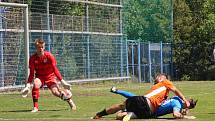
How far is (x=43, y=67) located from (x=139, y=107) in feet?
12.6

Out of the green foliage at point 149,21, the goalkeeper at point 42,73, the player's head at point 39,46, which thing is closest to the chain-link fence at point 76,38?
the green foliage at point 149,21

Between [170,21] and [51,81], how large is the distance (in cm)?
2635

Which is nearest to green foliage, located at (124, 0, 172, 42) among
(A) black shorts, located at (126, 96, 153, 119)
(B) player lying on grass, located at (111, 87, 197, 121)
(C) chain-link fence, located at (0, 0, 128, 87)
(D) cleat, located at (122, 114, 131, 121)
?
(C) chain-link fence, located at (0, 0, 128, 87)

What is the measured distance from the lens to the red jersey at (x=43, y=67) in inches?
618

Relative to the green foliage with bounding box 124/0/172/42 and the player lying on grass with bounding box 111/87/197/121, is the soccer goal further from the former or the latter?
the green foliage with bounding box 124/0/172/42

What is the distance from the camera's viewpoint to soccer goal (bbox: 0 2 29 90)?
26.2m

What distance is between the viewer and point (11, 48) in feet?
88.7

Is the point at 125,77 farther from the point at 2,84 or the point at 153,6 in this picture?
the point at 2,84

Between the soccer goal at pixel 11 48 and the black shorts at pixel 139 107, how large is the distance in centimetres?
1353

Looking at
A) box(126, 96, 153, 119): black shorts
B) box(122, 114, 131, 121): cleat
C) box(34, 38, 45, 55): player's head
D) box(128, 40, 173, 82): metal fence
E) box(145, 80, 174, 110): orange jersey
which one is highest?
box(34, 38, 45, 55): player's head

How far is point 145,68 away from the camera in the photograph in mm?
39688

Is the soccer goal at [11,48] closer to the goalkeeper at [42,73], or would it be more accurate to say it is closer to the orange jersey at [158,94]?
the goalkeeper at [42,73]

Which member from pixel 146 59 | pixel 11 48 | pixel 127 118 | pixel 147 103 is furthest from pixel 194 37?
pixel 127 118

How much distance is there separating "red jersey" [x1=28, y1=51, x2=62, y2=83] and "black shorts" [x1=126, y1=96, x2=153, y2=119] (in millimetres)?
3230
